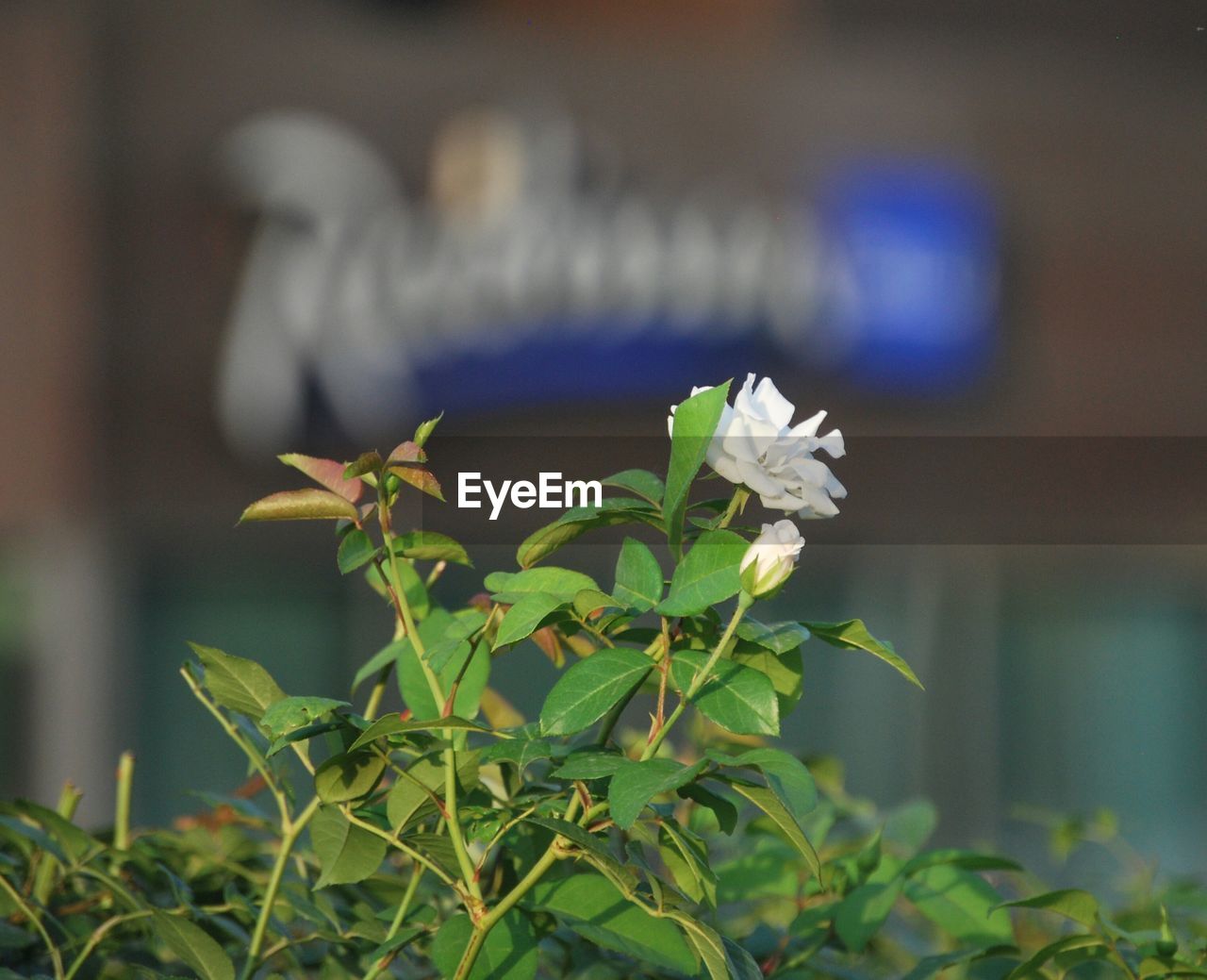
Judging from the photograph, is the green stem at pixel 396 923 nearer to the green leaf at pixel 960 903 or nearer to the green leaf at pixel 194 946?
the green leaf at pixel 194 946

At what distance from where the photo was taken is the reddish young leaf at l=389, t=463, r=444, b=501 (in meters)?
0.48

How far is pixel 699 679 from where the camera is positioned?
44 centimetres

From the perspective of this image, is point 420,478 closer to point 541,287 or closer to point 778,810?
point 778,810

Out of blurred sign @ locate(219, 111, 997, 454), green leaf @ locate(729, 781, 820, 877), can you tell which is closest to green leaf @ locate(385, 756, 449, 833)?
green leaf @ locate(729, 781, 820, 877)

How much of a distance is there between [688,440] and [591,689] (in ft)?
0.26

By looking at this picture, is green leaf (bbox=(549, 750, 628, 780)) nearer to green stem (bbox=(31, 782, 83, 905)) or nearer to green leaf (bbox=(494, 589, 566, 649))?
green leaf (bbox=(494, 589, 566, 649))

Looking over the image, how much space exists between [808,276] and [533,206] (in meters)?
0.91

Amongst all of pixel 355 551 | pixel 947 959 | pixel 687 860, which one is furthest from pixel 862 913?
pixel 355 551

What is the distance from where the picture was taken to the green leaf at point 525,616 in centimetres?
45

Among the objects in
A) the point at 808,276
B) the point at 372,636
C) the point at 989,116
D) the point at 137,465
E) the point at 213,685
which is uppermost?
the point at 989,116

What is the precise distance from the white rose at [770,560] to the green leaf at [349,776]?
0.44 feet

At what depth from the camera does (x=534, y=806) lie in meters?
0.46

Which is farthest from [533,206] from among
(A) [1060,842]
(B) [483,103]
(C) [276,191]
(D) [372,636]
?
(A) [1060,842]

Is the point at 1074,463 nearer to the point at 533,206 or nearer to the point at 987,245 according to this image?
the point at 987,245
